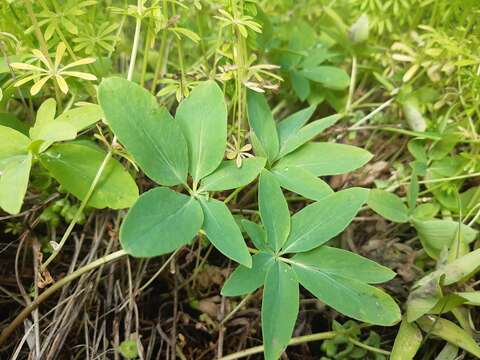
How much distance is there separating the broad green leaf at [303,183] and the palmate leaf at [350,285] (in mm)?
133

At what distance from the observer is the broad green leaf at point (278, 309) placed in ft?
2.82

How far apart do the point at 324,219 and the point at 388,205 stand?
1.14ft

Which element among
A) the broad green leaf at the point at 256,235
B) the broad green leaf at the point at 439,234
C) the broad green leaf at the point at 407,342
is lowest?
the broad green leaf at the point at 407,342

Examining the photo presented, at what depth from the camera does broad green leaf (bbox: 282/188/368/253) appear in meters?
0.93

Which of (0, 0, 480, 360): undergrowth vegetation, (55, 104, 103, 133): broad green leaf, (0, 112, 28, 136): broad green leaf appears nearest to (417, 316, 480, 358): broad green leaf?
(0, 0, 480, 360): undergrowth vegetation

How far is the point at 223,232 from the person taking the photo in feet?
2.86

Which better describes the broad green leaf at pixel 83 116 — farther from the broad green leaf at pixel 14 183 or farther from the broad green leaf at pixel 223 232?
the broad green leaf at pixel 223 232

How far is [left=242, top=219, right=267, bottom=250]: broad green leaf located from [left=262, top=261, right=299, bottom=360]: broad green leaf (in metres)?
0.05

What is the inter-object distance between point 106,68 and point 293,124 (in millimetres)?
526

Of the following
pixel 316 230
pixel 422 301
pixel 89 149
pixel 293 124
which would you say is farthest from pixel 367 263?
pixel 89 149

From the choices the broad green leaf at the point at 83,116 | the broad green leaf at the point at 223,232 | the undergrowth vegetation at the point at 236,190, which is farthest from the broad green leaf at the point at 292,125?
the broad green leaf at the point at 83,116

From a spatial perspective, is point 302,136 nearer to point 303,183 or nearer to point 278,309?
point 303,183

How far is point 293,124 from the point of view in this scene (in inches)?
46.7

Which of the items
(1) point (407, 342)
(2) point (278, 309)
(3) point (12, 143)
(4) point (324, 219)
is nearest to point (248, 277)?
(2) point (278, 309)
